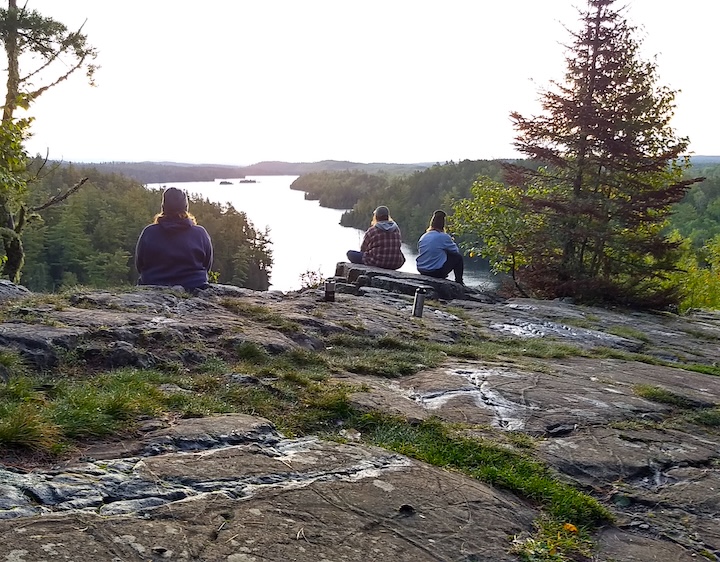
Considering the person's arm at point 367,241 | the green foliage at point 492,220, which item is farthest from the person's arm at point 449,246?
the green foliage at point 492,220

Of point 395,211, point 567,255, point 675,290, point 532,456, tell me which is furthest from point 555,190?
point 395,211

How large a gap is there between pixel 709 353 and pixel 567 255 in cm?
475

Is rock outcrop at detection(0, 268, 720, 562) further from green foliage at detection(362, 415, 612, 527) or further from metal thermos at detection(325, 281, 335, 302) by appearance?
metal thermos at detection(325, 281, 335, 302)

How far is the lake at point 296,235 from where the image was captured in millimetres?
46719

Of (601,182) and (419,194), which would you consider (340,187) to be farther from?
(601,182)

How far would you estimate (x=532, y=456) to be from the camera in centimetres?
354

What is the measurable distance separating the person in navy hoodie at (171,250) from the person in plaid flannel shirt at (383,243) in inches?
182

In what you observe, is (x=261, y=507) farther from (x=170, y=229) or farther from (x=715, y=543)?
(x=170, y=229)

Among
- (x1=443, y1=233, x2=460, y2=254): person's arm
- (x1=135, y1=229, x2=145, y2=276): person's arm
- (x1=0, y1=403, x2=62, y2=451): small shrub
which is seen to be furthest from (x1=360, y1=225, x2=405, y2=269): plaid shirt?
(x1=0, y1=403, x2=62, y2=451): small shrub

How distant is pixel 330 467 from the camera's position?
2.96 meters

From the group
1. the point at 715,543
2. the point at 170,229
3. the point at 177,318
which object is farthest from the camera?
the point at 170,229

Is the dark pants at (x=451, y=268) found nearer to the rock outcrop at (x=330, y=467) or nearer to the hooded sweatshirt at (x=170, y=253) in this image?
the rock outcrop at (x=330, y=467)

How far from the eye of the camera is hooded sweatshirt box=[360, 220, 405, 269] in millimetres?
11711

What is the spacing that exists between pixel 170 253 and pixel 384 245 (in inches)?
198
